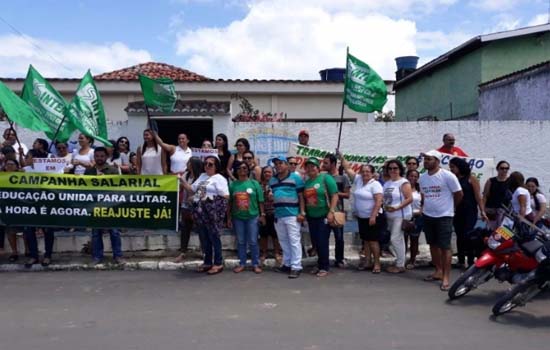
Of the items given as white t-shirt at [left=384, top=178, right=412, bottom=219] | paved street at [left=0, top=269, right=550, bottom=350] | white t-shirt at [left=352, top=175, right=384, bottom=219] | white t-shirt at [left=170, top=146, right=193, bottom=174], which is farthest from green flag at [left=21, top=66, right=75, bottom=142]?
white t-shirt at [left=384, top=178, right=412, bottom=219]

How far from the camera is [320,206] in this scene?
25.2 feet

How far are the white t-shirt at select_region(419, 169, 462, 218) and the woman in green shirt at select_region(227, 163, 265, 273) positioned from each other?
7.79 feet

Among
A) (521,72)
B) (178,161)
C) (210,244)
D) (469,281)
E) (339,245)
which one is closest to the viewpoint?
(469,281)

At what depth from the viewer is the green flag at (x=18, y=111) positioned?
7910 mm

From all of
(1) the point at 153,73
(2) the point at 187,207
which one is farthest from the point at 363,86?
(1) the point at 153,73

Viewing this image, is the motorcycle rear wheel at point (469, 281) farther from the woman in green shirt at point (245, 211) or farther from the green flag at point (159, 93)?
the green flag at point (159, 93)

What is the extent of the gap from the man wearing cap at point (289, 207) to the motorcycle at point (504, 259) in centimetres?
222

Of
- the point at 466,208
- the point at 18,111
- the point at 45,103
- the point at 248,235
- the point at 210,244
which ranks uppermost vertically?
the point at 45,103

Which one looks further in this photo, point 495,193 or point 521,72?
point 521,72

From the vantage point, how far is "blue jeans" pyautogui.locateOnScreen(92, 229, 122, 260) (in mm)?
8312

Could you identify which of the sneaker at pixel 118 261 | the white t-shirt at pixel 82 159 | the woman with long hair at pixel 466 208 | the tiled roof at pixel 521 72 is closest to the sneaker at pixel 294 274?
the woman with long hair at pixel 466 208

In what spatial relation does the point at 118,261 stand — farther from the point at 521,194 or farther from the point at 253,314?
the point at 521,194

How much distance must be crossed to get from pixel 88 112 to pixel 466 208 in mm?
6009

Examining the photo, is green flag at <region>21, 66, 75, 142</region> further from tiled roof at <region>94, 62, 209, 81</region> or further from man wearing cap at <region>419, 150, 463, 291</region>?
tiled roof at <region>94, 62, 209, 81</region>
